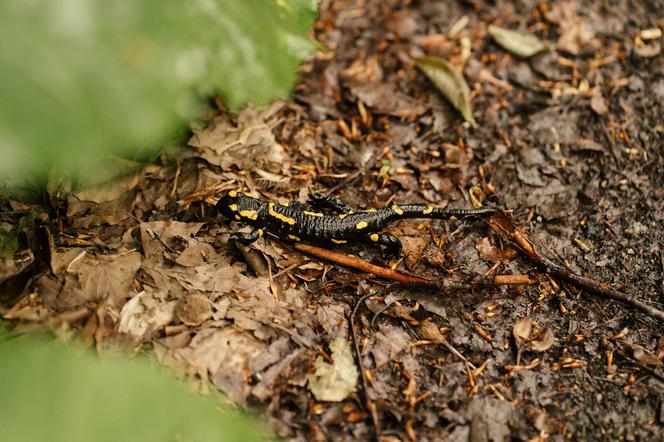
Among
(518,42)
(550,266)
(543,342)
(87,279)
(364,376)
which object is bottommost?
(543,342)

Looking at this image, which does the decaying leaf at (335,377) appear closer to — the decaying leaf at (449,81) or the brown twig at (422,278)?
the brown twig at (422,278)

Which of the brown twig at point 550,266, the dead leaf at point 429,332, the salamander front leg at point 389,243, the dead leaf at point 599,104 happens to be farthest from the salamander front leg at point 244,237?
the dead leaf at point 599,104

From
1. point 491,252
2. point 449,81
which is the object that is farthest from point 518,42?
point 491,252

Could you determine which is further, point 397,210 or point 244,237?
point 397,210

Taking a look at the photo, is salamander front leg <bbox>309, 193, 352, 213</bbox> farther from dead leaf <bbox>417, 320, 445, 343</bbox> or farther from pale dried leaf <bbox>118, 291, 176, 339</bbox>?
pale dried leaf <bbox>118, 291, 176, 339</bbox>

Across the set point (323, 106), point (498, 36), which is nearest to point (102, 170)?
point (323, 106)

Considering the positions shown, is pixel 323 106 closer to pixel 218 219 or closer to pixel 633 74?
pixel 218 219

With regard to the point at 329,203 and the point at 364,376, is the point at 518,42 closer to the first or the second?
the point at 329,203

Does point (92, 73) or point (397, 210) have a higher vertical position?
point (92, 73)
